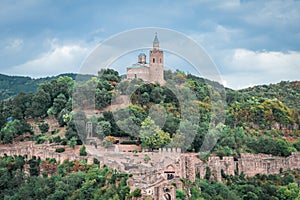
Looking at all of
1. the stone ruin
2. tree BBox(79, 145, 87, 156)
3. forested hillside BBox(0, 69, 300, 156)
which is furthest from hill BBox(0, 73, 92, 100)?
tree BBox(79, 145, 87, 156)

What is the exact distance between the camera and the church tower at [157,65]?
35.9m

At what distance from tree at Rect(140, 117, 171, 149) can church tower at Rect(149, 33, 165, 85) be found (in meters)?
7.52

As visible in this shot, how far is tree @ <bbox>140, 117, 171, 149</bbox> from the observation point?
28.1 metres

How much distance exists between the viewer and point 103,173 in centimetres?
2416

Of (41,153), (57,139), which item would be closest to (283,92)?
(57,139)

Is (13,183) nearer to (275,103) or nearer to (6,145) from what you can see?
(6,145)

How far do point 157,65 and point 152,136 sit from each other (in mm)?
9182

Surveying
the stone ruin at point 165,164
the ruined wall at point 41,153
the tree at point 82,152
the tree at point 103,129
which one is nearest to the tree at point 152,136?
the stone ruin at point 165,164

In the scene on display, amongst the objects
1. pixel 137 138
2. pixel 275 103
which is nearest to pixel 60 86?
pixel 137 138

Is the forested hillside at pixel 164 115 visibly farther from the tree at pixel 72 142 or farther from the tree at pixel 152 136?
the tree at pixel 72 142

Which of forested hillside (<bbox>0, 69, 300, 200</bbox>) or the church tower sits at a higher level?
the church tower

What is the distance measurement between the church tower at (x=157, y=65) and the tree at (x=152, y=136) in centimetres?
752

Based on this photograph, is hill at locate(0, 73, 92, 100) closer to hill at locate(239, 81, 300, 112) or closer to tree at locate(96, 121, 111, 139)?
hill at locate(239, 81, 300, 112)

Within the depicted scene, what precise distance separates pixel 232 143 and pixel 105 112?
7933 mm
